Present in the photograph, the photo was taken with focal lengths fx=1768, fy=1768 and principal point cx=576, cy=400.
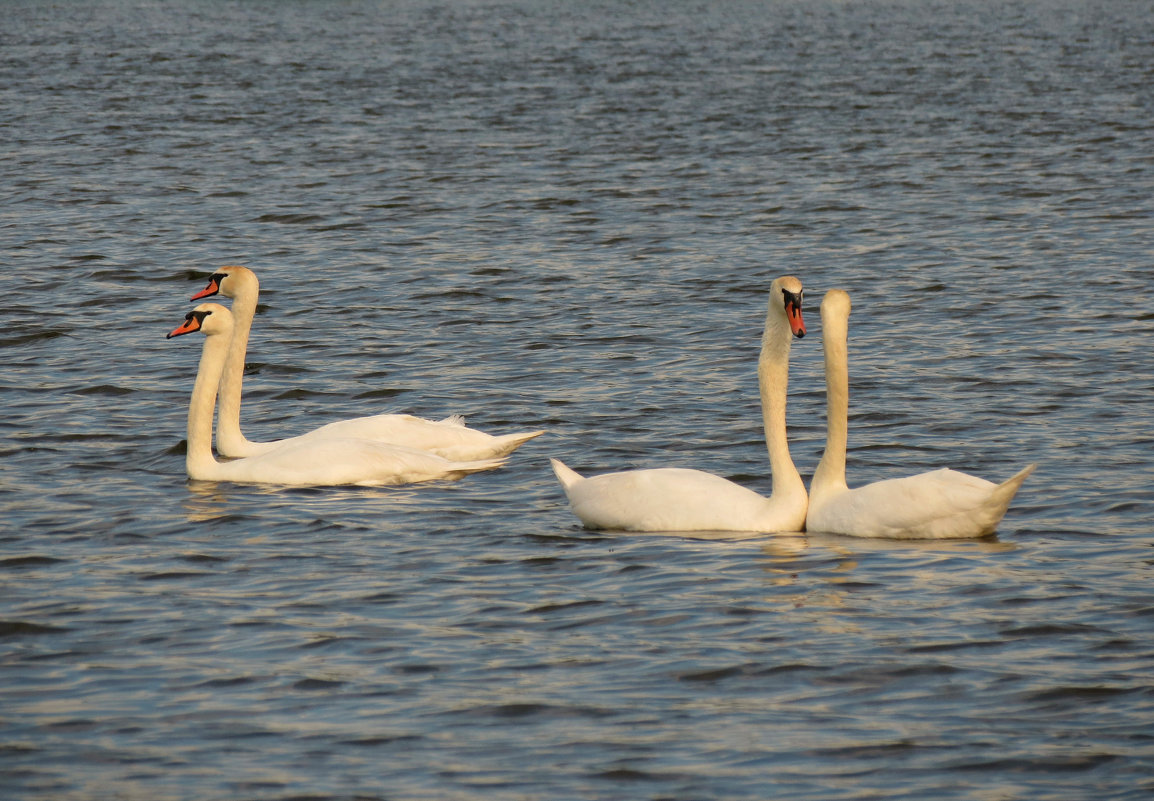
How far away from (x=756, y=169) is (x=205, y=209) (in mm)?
7997

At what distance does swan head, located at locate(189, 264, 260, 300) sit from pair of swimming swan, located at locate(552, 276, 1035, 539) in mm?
3519

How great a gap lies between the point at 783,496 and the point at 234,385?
13.5 feet

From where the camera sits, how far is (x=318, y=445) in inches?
424

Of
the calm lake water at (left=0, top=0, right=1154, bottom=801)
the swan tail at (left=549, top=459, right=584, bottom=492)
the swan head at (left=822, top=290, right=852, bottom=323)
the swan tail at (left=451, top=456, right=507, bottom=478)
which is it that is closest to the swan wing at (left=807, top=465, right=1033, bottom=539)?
the calm lake water at (left=0, top=0, right=1154, bottom=801)

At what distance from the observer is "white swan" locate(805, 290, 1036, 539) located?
29.7 feet

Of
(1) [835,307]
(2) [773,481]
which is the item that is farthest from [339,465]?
(1) [835,307]

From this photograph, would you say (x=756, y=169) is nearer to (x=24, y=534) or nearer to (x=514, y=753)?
(x=24, y=534)

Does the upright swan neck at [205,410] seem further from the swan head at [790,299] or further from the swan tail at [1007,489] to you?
the swan tail at [1007,489]

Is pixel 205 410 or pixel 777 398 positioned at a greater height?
pixel 205 410

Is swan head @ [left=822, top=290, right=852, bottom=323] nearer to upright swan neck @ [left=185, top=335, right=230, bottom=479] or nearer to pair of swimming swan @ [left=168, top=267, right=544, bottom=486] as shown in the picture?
pair of swimming swan @ [left=168, top=267, right=544, bottom=486]

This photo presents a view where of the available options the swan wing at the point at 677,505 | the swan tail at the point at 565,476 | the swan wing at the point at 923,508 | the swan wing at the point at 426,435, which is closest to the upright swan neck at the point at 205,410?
the swan wing at the point at 426,435

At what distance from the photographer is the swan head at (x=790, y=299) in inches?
355

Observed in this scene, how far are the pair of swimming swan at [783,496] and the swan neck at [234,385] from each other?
2.82 metres

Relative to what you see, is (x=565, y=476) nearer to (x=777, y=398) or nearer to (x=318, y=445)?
(x=777, y=398)
